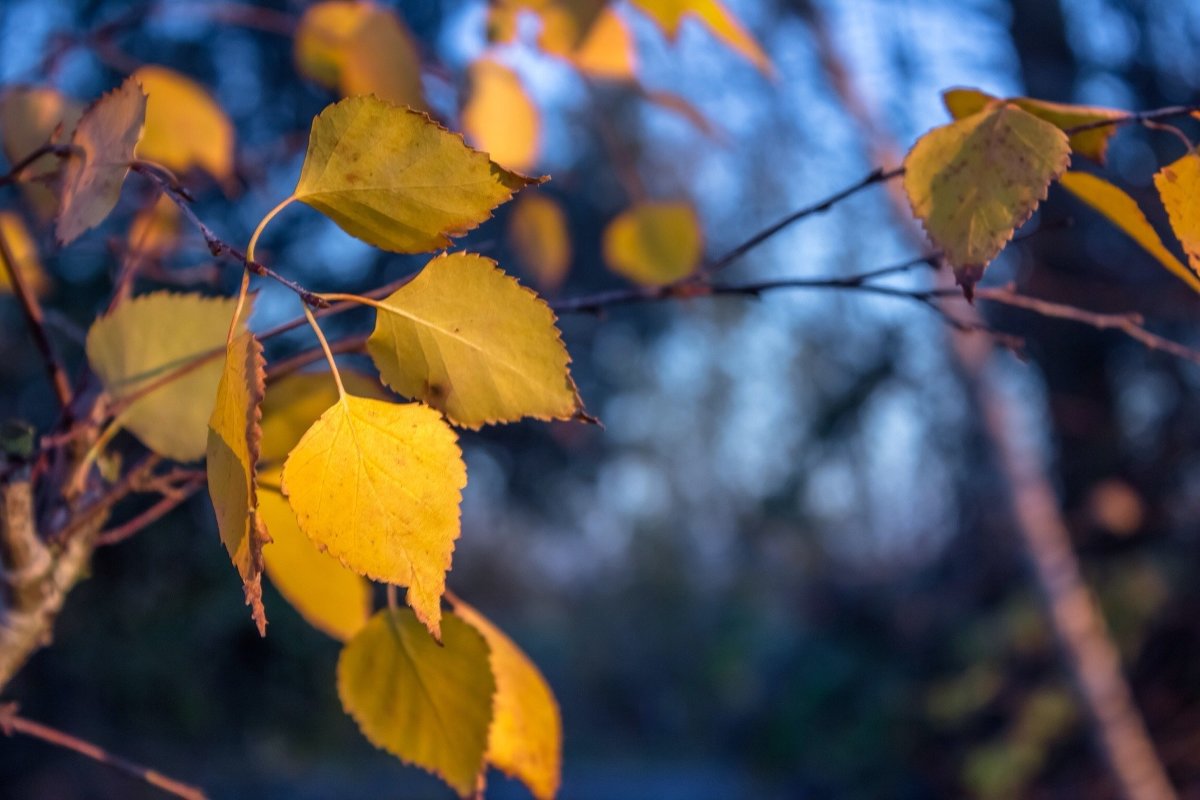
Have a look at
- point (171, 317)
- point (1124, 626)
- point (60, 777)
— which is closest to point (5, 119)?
point (171, 317)

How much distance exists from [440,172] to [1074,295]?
95.6 inches

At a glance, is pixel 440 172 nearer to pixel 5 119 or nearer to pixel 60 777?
pixel 5 119

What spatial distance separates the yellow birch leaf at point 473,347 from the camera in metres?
0.31

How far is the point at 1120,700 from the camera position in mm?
1777

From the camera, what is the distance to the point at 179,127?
29.7 inches

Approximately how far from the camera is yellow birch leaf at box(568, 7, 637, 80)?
64 cm

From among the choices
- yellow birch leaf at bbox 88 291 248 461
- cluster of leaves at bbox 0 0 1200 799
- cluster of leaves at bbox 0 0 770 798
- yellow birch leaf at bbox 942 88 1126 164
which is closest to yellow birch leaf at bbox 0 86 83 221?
cluster of leaves at bbox 0 0 770 798

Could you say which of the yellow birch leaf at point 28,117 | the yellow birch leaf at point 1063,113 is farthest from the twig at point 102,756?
the yellow birch leaf at point 1063,113

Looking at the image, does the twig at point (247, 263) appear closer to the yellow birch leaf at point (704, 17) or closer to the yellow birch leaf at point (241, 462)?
the yellow birch leaf at point (241, 462)

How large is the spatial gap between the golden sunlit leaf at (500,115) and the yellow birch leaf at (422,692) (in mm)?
351

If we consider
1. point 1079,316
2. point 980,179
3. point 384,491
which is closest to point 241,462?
point 384,491

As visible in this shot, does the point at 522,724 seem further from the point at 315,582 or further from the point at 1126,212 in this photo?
the point at 1126,212

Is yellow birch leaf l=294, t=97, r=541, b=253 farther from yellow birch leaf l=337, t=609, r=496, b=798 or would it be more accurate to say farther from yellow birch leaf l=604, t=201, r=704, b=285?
yellow birch leaf l=604, t=201, r=704, b=285

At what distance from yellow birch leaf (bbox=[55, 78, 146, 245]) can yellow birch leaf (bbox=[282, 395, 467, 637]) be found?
4.9 inches
